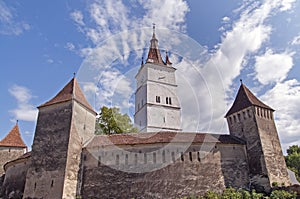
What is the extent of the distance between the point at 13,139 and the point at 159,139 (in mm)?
19848

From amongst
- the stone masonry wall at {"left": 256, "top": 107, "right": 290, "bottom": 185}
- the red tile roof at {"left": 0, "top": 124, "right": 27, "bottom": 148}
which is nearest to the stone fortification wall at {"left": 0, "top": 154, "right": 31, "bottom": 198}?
the red tile roof at {"left": 0, "top": 124, "right": 27, "bottom": 148}

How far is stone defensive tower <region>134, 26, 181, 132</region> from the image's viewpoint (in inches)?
1442

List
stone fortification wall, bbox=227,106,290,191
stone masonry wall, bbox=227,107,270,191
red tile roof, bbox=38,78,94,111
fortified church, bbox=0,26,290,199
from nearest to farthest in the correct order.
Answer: fortified church, bbox=0,26,290,199
stone masonry wall, bbox=227,107,270,191
stone fortification wall, bbox=227,106,290,191
red tile roof, bbox=38,78,94,111

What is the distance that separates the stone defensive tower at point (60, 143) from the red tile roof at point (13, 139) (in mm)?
10897

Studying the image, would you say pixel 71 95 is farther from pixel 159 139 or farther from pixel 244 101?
pixel 244 101

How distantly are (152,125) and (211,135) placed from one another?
47.5ft

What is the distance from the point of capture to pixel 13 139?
30172 millimetres

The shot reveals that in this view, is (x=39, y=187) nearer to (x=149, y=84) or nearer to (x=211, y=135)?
(x=211, y=135)

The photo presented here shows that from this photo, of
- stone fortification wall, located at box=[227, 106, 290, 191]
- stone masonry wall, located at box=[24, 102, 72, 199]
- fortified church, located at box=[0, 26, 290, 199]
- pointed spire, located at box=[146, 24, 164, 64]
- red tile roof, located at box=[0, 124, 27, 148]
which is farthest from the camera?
pointed spire, located at box=[146, 24, 164, 64]

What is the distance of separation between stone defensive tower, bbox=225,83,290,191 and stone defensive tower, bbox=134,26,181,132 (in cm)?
1335

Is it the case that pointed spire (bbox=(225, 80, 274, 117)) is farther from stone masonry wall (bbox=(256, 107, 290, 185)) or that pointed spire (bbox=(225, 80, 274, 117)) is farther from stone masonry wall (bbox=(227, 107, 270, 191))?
stone masonry wall (bbox=(256, 107, 290, 185))

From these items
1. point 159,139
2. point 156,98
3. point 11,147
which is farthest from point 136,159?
point 156,98

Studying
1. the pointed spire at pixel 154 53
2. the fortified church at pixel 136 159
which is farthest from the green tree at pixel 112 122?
the pointed spire at pixel 154 53

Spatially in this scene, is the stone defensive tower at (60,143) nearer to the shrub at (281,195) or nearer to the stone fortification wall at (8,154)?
the stone fortification wall at (8,154)
